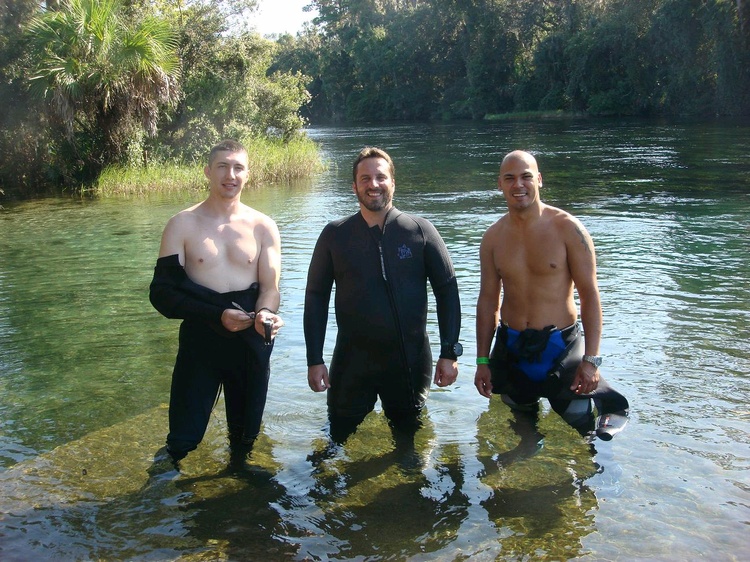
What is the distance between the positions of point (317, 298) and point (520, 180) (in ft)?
4.44

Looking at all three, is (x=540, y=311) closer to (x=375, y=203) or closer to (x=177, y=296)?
(x=375, y=203)

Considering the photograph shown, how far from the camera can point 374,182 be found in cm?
454

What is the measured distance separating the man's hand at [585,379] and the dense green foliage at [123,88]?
1703cm

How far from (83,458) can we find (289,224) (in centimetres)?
1052

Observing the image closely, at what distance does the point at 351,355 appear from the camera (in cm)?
469

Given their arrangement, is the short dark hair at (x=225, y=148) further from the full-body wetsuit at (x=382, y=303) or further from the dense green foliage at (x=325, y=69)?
the dense green foliage at (x=325, y=69)

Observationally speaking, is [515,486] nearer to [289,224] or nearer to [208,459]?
[208,459]

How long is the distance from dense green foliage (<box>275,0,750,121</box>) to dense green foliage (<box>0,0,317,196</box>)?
28686mm

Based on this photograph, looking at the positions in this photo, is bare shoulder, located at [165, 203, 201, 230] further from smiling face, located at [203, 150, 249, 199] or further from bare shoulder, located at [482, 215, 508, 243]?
bare shoulder, located at [482, 215, 508, 243]

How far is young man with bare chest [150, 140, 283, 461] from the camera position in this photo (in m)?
4.47

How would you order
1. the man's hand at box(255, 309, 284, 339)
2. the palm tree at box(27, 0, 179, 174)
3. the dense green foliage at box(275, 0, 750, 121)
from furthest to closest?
the dense green foliage at box(275, 0, 750, 121), the palm tree at box(27, 0, 179, 174), the man's hand at box(255, 309, 284, 339)

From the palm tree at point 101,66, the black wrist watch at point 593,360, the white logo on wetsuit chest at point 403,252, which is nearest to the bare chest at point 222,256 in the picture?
the white logo on wetsuit chest at point 403,252

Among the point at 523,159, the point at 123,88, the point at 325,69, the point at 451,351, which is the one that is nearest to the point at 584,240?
the point at 523,159

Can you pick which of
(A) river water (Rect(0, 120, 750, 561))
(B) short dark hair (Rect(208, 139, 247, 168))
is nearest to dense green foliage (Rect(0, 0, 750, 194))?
(A) river water (Rect(0, 120, 750, 561))
